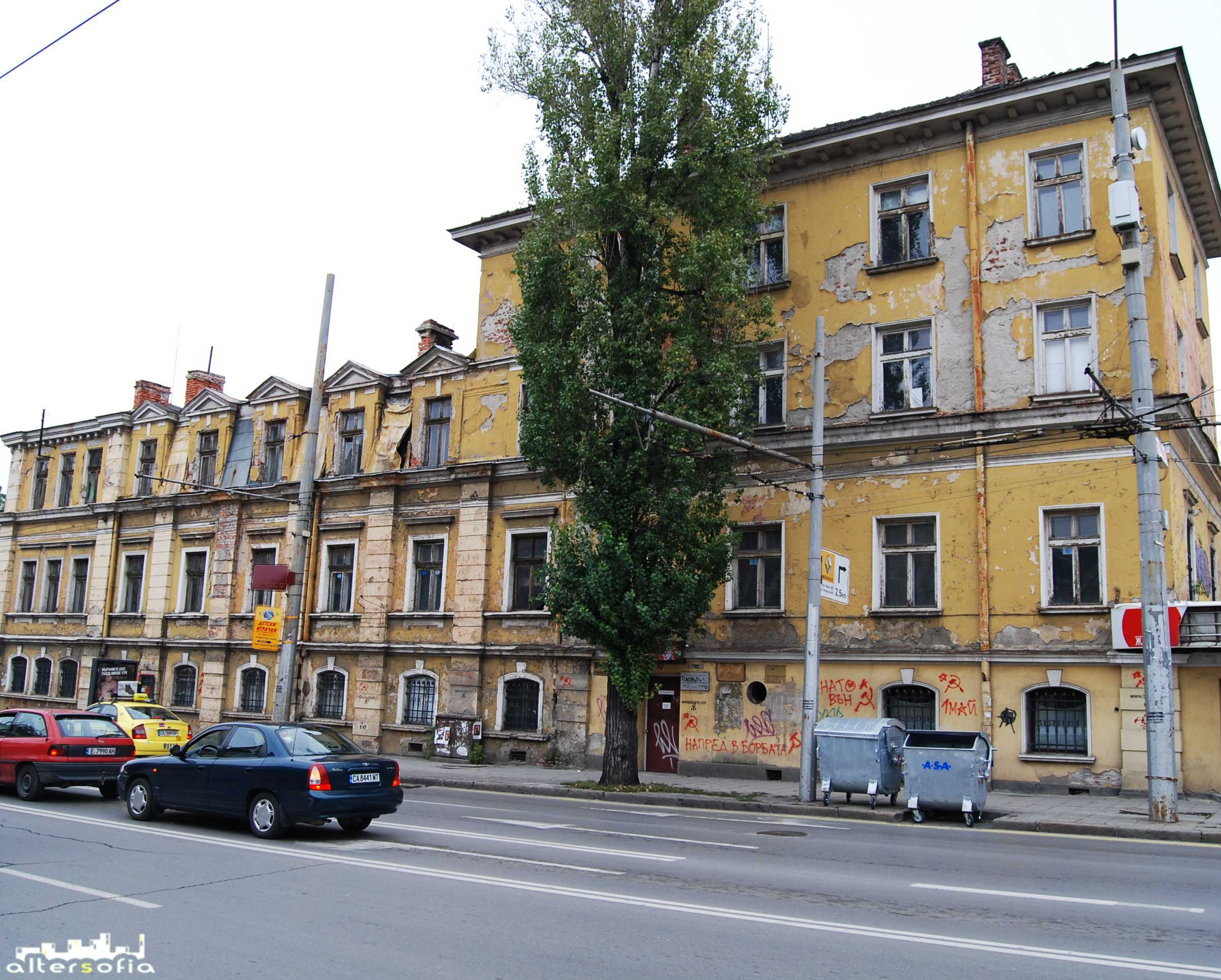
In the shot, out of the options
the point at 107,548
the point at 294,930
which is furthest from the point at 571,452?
the point at 107,548

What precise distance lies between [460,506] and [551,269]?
8.74 metres

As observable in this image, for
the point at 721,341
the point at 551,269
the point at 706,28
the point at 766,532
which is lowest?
the point at 766,532

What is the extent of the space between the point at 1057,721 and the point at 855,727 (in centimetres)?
433

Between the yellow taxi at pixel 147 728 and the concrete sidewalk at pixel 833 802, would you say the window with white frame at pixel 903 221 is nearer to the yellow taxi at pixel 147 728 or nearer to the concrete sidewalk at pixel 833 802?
the concrete sidewalk at pixel 833 802

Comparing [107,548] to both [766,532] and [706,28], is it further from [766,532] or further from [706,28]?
[706,28]

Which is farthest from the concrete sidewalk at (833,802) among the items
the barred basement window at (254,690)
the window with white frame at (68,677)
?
the window with white frame at (68,677)

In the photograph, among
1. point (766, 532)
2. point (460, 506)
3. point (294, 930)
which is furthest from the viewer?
point (460, 506)

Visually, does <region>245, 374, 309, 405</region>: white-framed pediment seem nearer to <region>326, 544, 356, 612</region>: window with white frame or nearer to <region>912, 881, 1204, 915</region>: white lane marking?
<region>326, 544, 356, 612</region>: window with white frame

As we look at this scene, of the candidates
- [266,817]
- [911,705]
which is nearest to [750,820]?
[911,705]

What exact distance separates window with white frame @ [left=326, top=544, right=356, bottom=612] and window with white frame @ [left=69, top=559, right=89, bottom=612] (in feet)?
43.2

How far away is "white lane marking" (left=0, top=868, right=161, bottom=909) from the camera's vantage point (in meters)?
8.45

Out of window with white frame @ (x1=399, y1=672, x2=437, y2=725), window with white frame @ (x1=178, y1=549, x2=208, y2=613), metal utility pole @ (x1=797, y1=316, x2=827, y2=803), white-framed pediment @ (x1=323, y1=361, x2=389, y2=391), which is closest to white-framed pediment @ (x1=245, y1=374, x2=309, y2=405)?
white-framed pediment @ (x1=323, y1=361, x2=389, y2=391)

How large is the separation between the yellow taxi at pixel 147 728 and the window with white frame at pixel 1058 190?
20.5 meters

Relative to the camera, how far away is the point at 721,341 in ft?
69.5
